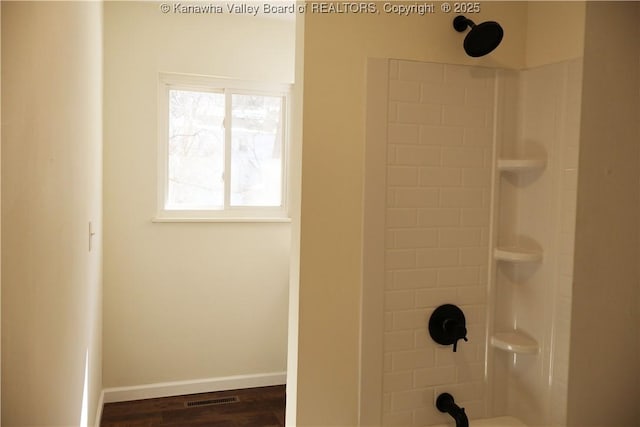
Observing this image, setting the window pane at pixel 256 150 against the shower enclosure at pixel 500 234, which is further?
the window pane at pixel 256 150

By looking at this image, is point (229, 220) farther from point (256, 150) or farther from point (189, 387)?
point (189, 387)

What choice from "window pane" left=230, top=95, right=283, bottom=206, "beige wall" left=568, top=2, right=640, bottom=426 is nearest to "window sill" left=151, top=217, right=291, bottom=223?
"window pane" left=230, top=95, right=283, bottom=206

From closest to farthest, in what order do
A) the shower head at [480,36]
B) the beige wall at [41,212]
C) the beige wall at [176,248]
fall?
the beige wall at [41,212]
the shower head at [480,36]
the beige wall at [176,248]

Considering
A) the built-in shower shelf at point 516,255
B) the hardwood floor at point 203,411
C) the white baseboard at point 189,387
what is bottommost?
Result: the hardwood floor at point 203,411

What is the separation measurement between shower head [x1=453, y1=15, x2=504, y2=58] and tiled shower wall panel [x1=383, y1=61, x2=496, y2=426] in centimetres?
11

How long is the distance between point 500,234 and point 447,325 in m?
0.40

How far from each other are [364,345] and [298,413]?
1.04 feet

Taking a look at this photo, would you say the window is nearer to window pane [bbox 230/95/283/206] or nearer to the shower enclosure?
window pane [bbox 230/95/283/206]

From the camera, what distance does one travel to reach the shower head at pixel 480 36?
1.63 m

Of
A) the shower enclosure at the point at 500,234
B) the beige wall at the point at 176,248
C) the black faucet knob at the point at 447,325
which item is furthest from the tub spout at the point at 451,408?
the beige wall at the point at 176,248

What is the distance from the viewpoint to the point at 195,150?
326 cm

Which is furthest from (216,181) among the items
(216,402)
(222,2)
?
(216,402)

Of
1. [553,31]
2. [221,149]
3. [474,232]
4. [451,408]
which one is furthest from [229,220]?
[553,31]

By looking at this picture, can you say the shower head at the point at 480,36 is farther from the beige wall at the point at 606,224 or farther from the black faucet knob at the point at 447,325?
the black faucet knob at the point at 447,325
